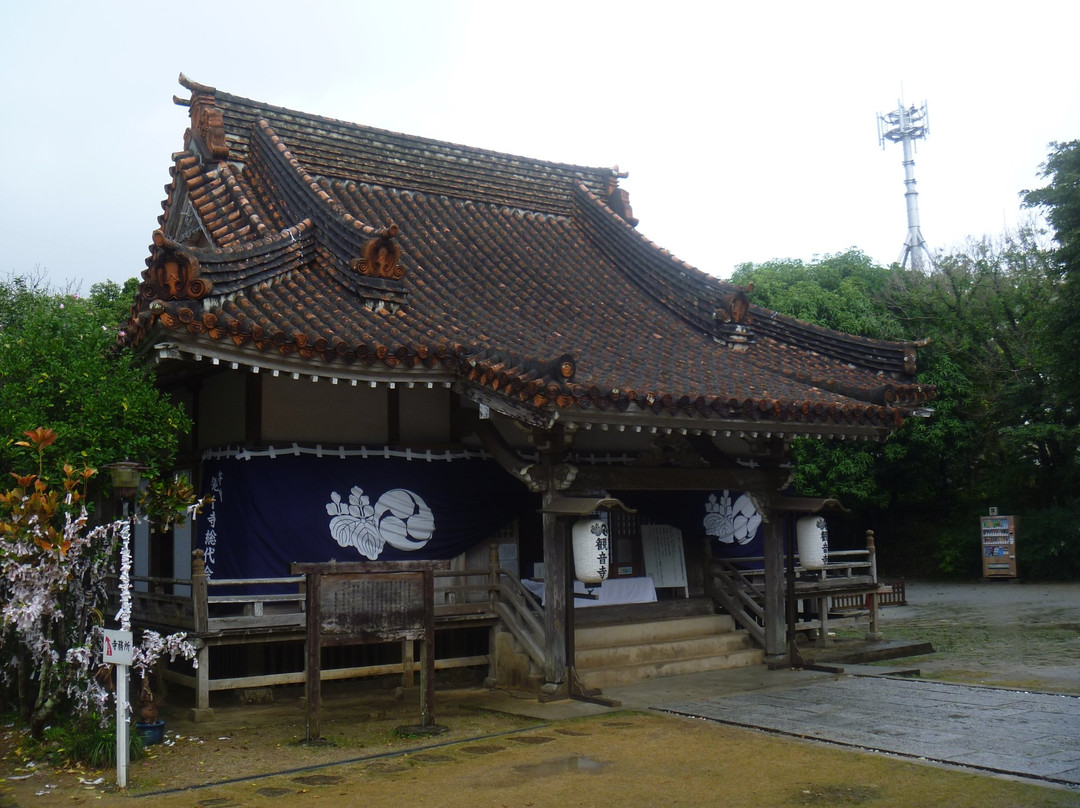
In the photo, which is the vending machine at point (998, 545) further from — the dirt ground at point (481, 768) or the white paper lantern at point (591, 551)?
the white paper lantern at point (591, 551)

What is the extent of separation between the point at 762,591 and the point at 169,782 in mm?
8813

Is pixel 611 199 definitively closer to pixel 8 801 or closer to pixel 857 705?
pixel 857 705

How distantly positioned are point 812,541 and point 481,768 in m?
6.33

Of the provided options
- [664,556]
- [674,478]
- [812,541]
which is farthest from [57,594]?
[812,541]

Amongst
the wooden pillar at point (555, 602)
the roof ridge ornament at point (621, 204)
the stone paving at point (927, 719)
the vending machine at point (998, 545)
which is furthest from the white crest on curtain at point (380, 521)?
the vending machine at point (998, 545)

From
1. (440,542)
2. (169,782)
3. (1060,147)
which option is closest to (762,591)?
(440,542)

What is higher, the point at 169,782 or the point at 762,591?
the point at 762,591

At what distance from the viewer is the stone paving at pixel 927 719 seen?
8.04m

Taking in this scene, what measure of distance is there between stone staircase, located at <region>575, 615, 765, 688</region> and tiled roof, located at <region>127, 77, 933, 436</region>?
3398 millimetres

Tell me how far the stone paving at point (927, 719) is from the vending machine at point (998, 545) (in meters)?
19.0

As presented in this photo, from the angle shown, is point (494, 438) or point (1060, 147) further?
point (1060, 147)

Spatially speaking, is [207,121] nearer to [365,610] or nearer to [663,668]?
[365,610]

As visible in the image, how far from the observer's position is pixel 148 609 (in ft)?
38.2

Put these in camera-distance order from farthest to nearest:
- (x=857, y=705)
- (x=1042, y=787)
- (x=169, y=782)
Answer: (x=857, y=705), (x=169, y=782), (x=1042, y=787)
